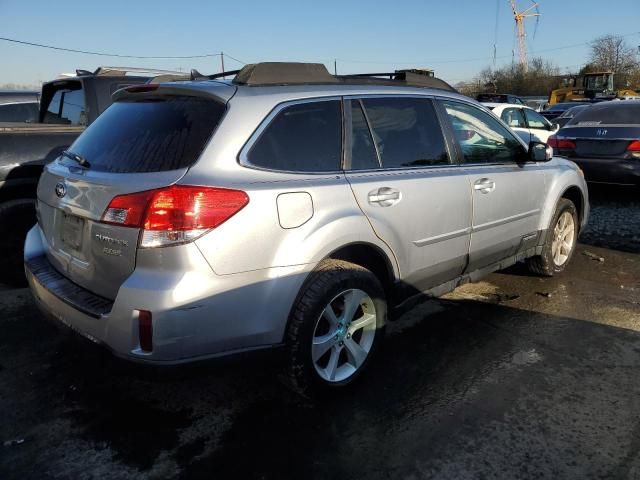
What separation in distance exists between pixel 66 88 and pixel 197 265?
450 cm

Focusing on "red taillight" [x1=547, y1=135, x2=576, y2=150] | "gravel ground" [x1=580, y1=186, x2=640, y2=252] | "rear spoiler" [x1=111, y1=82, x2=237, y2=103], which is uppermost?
"rear spoiler" [x1=111, y1=82, x2=237, y2=103]

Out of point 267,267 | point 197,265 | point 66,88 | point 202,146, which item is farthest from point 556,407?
point 66,88

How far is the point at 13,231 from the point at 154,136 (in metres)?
2.57

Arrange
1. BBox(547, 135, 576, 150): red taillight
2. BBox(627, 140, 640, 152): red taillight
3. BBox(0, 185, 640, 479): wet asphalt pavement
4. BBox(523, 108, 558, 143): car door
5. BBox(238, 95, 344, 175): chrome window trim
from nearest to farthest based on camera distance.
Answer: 1. BBox(0, 185, 640, 479): wet asphalt pavement
2. BBox(238, 95, 344, 175): chrome window trim
3. BBox(627, 140, 640, 152): red taillight
4. BBox(547, 135, 576, 150): red taillight
5. BBox(523, 108, 558, 143): car door

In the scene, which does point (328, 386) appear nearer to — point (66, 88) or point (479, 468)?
point (479, 468)

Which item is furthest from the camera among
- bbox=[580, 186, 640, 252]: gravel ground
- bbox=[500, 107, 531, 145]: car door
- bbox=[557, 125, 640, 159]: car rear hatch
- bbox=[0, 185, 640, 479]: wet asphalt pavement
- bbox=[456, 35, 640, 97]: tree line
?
bbox=[456, 35, 640, 97]: tree line

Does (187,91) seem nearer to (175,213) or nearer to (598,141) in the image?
(175,213)

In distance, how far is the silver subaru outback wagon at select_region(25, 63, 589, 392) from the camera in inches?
92.0

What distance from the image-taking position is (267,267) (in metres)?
2.49

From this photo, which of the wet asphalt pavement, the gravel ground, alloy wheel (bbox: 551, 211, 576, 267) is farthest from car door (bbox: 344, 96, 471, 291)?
the gravel ground

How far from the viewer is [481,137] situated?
4070 millimetres

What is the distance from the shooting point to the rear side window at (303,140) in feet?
8.67

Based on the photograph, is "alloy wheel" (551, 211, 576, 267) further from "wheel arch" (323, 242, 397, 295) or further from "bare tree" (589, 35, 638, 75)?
"bare tree" (589, 35, 638, 75)

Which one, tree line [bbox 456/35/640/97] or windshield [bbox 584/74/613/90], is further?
tree line [bbox 456/35/640/97]
